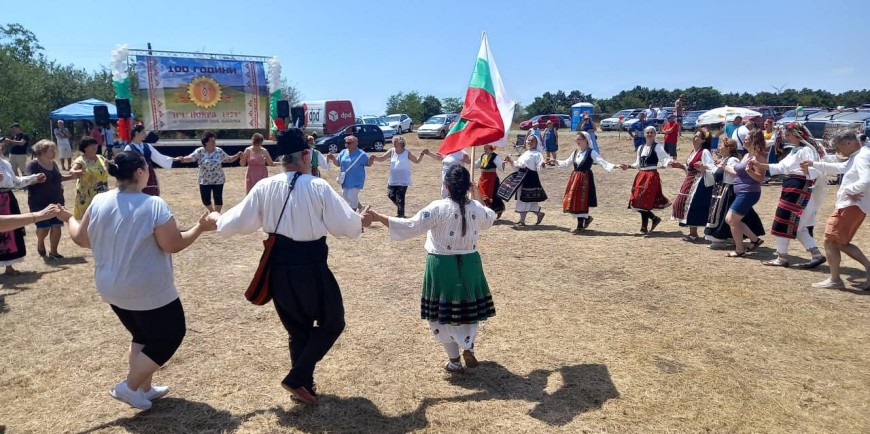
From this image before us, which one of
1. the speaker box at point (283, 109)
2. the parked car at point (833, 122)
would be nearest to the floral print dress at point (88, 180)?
the speaker box at point (283, 109)

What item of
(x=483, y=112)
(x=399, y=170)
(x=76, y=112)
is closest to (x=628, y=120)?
(x=399, y=170)

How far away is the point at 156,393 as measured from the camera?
3.75 metres

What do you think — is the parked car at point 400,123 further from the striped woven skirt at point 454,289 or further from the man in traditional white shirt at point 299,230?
the man in traditional white shirt at point 299,230

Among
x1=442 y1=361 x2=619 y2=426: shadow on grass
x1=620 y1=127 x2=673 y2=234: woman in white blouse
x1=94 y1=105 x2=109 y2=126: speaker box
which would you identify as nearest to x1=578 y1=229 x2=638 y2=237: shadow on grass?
x1=620 y1=127 x2=673 y2=234: woman in white blouse

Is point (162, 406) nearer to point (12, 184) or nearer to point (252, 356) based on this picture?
point (252, 356)

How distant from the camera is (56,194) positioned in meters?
7.20

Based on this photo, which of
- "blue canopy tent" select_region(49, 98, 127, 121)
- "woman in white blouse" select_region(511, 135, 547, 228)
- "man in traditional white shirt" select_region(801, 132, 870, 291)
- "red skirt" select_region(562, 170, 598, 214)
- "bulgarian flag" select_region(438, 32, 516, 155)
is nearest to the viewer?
"bulgarian flag" select_region(438, 32, 516, 155)

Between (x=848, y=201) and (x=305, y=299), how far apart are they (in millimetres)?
5570

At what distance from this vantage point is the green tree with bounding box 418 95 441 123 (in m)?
48.7

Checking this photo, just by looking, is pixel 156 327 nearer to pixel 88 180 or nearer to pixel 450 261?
A: pixel 450 261

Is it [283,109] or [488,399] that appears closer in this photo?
[488,399]

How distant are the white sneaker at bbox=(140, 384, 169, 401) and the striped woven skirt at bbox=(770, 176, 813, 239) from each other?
687 centimetres

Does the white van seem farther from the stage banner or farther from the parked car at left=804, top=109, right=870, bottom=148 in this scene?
the parked car at left=804, top=109, right=870, bottom=148

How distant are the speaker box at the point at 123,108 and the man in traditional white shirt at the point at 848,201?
13.4 meters
